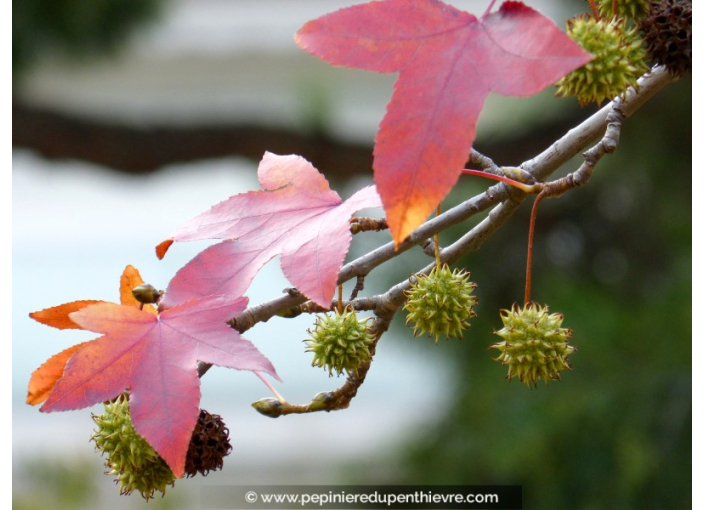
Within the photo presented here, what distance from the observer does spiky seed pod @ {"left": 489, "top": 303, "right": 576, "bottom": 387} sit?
397 millimetres

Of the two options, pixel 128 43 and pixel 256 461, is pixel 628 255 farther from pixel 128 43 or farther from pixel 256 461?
pixel 256 461

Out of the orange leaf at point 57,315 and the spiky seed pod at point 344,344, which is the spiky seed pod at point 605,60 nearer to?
the spiky seed pod at point 344,344

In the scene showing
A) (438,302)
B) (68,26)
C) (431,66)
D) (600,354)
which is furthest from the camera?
(68,26)

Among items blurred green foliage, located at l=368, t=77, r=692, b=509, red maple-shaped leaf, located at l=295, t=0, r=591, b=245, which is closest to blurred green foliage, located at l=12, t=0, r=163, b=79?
blurred green foliage, located at l=368, t=77, r=692, b=509

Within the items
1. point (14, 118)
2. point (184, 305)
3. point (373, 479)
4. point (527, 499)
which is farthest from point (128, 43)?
point (184, 305)

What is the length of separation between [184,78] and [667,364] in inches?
109

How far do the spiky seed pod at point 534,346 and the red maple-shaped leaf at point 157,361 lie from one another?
0.14m

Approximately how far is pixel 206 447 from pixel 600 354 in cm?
107

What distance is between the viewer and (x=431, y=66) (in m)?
0.30

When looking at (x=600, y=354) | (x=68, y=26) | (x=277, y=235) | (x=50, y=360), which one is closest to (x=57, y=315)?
(x=50, y=360)

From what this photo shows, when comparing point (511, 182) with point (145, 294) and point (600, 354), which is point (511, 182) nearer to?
point (145, 294)

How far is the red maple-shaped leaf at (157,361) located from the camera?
13.0 inches

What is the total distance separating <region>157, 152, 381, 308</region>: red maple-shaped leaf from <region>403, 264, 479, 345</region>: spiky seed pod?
0.21 feet

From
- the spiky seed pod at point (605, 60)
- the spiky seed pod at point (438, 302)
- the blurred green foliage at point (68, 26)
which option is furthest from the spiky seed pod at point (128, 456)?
the blurred green foliage at point (68, 26)
